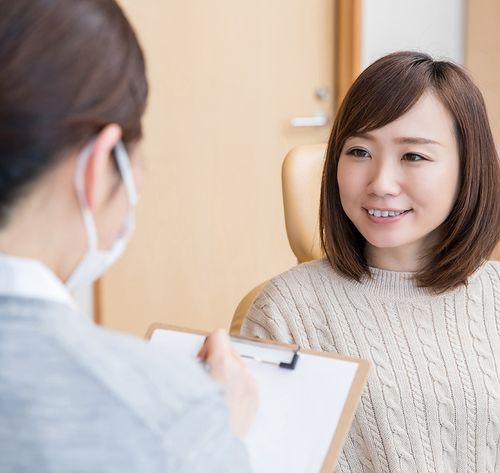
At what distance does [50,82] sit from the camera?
2.07 ft

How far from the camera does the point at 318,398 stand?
0.99 metres

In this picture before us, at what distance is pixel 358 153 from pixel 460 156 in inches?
6.3

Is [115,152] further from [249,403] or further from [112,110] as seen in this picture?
[249,403]

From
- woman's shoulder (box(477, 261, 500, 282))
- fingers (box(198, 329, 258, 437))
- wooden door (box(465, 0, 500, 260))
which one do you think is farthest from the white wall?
fingers (box(198, 329, 258, 437))

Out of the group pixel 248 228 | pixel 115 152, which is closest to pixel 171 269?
pixel 248 228

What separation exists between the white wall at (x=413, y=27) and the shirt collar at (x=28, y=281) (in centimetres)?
259

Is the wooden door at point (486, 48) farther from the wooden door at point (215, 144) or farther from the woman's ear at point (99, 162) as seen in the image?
the woman's ear at point (99, 162)

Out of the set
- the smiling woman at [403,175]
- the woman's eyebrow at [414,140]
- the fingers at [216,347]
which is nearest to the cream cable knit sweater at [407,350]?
the smiling woman at [403,175]

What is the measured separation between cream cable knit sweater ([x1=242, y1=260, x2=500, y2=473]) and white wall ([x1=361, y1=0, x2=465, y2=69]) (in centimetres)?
190

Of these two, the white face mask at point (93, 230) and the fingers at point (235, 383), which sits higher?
the white face mask at point (93, 230)

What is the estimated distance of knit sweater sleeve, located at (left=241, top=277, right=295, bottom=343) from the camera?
133 cm

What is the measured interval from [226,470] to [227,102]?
225 centimetres

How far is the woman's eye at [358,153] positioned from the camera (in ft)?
4.18

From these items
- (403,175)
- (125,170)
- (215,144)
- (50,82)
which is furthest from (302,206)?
(215,144)
